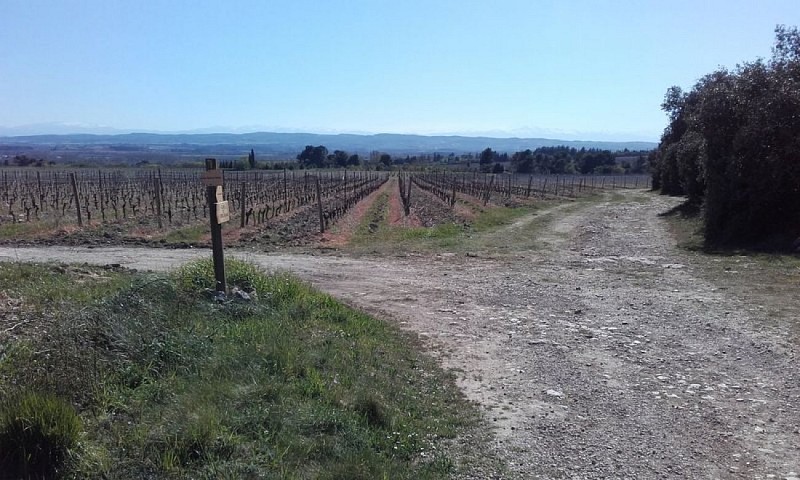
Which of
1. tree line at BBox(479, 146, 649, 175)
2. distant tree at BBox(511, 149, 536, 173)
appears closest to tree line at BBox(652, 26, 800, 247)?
tree line at BBox(479, 146, 649, 175)

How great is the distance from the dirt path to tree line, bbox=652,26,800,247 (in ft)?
12.1

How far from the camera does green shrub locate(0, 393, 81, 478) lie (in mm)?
3564

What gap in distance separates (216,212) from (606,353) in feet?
16.5

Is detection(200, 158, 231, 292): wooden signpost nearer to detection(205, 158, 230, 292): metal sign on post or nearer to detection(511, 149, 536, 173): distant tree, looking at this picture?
detection(205, 158, 230, 292): metal sign on post

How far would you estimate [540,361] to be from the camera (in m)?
7.02

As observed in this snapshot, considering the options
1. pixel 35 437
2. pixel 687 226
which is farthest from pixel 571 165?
pixel 35 437

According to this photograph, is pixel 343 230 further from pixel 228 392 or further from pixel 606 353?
pixel 228 392

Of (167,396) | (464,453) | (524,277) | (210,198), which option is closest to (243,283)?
(210,198)

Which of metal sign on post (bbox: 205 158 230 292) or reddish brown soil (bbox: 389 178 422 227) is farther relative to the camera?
reddish brown soil (bbox: 389 178 422 227)

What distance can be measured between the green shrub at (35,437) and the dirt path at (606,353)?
108 inches

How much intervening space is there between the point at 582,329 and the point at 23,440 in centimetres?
674

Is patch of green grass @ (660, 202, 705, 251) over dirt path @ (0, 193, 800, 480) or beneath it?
beneath

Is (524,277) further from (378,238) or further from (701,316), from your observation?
(378,238)

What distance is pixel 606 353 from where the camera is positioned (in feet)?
23.8
